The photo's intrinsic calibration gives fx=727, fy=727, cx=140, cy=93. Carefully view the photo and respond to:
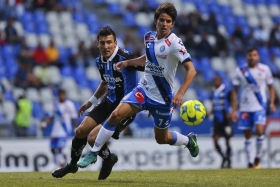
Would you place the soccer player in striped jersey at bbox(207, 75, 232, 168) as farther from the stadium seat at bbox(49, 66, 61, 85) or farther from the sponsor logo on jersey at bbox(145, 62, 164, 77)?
the sponsor logo on jersey at bbox(145, 62, 164, 77)

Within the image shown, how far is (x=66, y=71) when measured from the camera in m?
24.2

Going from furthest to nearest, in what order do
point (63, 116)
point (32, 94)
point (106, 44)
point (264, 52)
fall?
1. point (264, 52)
2. point (32, 94)
3. point (63, 116)
4. point (106, 44)

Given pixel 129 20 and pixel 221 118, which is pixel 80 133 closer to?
pixel 221 118

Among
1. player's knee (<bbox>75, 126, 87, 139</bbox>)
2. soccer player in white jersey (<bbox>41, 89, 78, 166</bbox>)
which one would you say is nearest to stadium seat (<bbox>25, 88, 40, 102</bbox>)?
soccer player in white jersey (<bbox>41, 89, 78, 166</bbox>)

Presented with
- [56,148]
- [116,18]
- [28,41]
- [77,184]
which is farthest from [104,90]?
[116,18]

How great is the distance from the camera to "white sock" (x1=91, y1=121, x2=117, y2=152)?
10.2 m

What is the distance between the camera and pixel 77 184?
33.0ft

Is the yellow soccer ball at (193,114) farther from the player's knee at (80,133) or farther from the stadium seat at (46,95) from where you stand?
the stadium seat at (46,95)

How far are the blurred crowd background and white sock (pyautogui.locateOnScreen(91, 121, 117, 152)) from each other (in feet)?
33.7

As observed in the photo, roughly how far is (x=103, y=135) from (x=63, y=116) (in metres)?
9.22

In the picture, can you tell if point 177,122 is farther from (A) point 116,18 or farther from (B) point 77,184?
(B) point 77,184

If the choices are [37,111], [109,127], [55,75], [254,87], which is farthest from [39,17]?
[109,127]

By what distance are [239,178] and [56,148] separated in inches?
330

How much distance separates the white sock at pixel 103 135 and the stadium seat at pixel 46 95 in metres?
12.7
